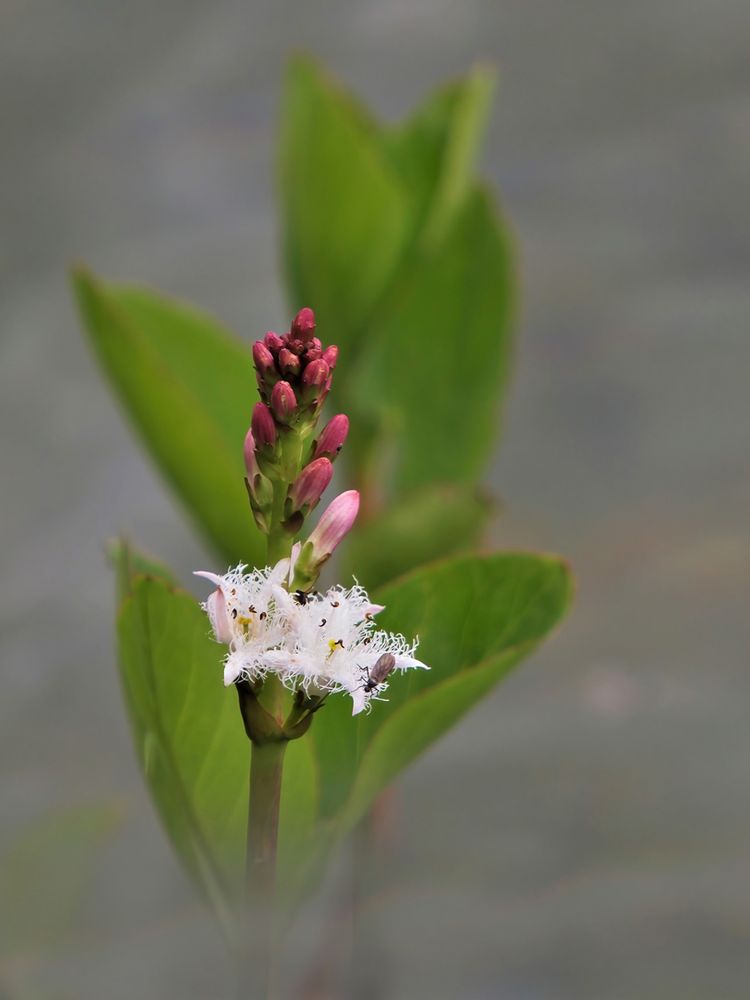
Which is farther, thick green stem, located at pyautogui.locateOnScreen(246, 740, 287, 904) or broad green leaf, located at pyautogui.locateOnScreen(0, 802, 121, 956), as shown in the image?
broad green leaf, located at pyautogui.locateOnScreen(0, 802, 121, 956)

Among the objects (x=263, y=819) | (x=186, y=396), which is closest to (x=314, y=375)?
(x=263, y=819)

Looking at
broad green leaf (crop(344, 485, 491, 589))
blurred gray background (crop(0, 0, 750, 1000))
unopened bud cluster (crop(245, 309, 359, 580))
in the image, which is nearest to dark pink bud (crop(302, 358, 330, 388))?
unopened bud cluster (crop(245, 309, 359, 580))

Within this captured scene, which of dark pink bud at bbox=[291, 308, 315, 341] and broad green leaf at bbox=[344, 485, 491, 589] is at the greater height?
broad green leaf at bbox=[344, 485, 491, 589]

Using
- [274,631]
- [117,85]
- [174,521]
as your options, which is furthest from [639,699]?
[117,85]

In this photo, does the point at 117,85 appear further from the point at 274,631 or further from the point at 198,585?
the point at 274,631

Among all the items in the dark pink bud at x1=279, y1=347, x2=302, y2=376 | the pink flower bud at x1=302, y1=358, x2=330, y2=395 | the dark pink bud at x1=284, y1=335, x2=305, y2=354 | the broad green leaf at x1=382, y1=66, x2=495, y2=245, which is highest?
the broad green leaf at x1=382, y1=66, x2=495, y2=245

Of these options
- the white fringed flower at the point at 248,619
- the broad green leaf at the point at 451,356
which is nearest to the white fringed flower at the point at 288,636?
the white fringed flower at the point at 248,619

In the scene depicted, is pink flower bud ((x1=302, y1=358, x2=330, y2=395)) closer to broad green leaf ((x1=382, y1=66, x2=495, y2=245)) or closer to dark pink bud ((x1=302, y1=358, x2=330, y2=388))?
dark pink bud ((x1=302, y1=358, x2=330, y2=388))

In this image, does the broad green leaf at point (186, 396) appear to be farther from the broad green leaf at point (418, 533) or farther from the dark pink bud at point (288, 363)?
the dark pink bud at point (288, 363)
